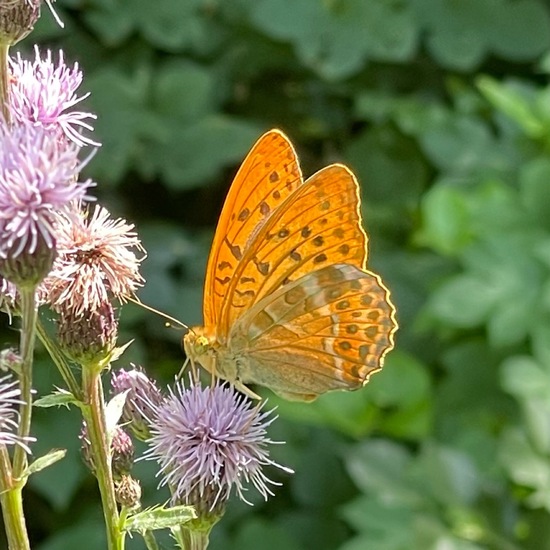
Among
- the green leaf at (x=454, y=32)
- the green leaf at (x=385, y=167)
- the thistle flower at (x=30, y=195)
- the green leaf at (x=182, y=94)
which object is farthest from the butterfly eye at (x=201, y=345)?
the green leaf at (x=454, y=32)

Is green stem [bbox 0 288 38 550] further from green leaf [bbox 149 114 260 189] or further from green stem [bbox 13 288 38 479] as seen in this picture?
green leaf [bbox 149 114 260 189]

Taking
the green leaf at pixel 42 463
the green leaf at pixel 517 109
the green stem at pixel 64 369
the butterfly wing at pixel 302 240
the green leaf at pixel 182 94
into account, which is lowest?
the green leaf at pixel 42 463

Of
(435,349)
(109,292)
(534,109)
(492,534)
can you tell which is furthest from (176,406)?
(534,109)

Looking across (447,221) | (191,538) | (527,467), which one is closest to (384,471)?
(527,467)

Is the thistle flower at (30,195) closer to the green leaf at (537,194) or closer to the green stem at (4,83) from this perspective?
the green stem at (4,83)

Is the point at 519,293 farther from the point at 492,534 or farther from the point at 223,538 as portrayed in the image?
the point at 223,538

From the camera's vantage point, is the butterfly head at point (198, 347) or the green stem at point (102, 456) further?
the butterfly head at point (198, 347)

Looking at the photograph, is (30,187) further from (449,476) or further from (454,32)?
(454,32)
